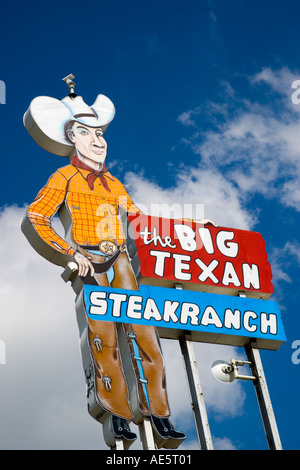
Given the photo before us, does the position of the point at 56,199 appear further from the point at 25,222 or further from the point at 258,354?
the point at 258,354

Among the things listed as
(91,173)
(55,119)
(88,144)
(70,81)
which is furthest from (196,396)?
(70,81)

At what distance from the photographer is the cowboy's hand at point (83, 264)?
17.8m

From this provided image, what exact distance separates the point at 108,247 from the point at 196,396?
360cm

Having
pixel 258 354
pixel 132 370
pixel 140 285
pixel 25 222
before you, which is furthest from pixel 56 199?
pixel 258 354

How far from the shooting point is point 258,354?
18578mm

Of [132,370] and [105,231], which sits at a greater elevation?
[105,231]

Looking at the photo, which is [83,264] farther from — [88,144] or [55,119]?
[55,119]

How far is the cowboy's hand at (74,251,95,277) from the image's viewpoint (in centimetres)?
1783

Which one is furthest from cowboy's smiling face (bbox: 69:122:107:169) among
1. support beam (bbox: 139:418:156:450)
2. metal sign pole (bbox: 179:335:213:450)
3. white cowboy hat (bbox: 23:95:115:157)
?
support beam (bbox: 139:418:156:450)

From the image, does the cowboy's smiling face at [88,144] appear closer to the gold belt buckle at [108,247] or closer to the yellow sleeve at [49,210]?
the yellow sleeve at [49,210]
